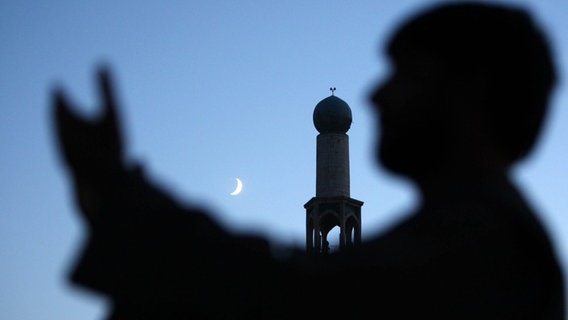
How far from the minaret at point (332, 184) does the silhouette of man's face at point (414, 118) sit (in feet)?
93.4

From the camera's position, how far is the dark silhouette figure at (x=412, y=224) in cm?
123

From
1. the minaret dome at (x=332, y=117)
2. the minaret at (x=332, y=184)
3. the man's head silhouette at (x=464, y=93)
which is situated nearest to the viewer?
the man's head silhouette at (x=464, y=93)

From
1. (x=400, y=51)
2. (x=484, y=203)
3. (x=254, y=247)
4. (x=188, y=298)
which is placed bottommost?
(x=188, y=298)

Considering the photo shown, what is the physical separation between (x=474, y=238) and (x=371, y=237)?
0.20 metres

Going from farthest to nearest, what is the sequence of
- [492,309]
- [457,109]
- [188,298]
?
[457,109] → [492,309] → [188,298]

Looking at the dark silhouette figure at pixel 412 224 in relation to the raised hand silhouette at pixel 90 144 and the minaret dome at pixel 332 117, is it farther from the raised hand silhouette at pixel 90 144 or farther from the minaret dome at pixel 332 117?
→ the minaret dome at pixel 332 117

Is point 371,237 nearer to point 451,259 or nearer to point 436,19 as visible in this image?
point 451,259

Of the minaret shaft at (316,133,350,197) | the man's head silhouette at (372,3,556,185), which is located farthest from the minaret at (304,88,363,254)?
the man's head silhouette at (372,3,556,185)

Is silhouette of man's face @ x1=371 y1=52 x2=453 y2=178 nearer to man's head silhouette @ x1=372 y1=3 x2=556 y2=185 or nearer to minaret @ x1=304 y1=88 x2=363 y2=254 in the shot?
man's head silhouette @ x1=372 y1=3 x2=556 y2=185

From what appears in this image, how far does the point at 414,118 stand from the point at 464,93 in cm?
12

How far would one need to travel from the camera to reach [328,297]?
49.4 inches

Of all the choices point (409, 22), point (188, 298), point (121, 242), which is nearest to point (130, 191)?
point (121, 242)

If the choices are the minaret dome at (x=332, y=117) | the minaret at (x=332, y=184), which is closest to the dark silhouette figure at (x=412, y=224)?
the minaret at (x=332, y=184)

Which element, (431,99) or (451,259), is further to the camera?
(431,99)
